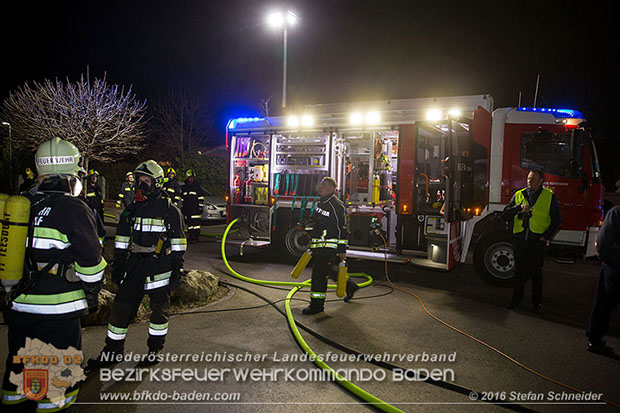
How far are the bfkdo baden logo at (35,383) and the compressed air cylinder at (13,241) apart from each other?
490 mm

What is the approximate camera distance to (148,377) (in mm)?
3396

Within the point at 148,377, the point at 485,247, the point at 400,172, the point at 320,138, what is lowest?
the point at 148,377

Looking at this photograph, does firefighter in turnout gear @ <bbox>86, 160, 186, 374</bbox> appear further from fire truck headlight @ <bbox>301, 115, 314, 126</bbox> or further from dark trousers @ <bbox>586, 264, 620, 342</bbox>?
fire truck headlight @ <bbox>301, 115, 314, 126</bbox>

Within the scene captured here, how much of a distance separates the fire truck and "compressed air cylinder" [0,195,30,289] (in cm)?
505

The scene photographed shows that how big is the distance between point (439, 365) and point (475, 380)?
362 mm

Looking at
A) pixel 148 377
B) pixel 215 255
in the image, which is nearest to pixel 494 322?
pixel 148 377

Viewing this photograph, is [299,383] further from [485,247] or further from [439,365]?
[485,247]

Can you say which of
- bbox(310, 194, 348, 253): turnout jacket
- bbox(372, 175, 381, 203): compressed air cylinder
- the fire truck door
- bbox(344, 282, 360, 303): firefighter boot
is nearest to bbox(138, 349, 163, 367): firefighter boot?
bbox(310, 194, 348, 253): turnout jacket

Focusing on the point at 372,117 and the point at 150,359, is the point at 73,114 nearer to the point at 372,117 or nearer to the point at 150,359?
the point at 372,117

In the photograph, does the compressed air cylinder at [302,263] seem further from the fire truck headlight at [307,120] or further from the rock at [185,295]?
the fire truck headlight at [307,120]

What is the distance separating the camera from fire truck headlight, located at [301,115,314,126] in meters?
8.48

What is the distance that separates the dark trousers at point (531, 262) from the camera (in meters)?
5.27

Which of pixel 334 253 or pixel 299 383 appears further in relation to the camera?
pixel 334 253

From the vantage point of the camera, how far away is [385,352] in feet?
13.2
